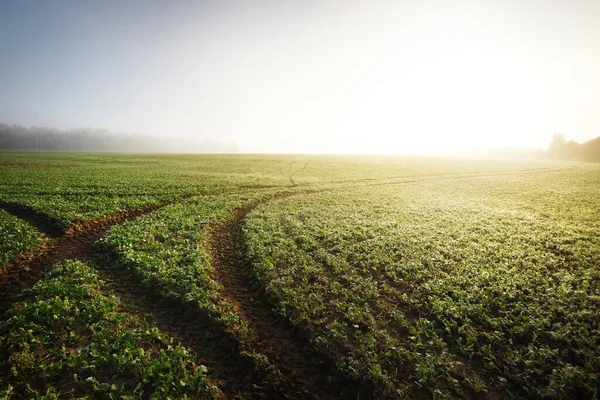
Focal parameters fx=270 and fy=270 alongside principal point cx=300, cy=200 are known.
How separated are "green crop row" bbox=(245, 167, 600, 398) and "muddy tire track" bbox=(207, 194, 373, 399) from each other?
508mm

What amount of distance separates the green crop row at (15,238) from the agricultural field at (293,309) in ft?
0.45

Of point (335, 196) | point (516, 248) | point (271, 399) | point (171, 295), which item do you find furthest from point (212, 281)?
point (335, 196)

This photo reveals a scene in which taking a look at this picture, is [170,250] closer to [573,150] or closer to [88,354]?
[88,354]

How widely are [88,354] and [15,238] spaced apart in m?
15.0

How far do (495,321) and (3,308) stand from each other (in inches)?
775

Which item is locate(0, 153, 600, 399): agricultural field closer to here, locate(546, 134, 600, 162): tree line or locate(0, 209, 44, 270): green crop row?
locate(0, 209, 44, 270): green crop row

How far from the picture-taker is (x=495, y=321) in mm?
10594

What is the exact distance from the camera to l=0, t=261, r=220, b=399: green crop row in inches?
299

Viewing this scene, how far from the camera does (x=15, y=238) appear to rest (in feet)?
57.8

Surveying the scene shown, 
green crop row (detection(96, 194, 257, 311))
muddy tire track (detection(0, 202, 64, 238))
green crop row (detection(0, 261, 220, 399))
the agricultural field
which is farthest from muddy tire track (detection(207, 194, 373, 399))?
muddy tire track (detection(0, 202, 64, 238))

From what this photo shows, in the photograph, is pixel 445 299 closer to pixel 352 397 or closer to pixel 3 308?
pixel 352 397

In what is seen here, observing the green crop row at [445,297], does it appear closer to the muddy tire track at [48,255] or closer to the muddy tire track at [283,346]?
the muddy tire track at [283,346]

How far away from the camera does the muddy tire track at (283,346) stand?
8.10m

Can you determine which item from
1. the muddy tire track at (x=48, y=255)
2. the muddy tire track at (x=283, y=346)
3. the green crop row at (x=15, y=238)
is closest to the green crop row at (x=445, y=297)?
the muddy tire track at (x=283, y=346)
